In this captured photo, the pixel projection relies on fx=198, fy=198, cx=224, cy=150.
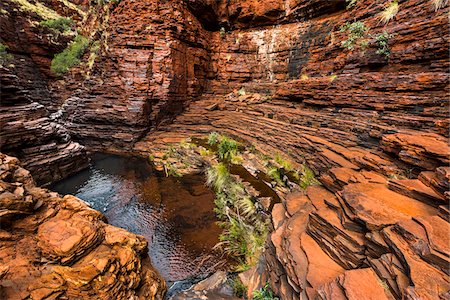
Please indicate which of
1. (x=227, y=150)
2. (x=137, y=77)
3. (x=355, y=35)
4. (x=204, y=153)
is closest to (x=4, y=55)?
(x=137, y=77)

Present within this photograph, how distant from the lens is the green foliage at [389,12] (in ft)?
22.1

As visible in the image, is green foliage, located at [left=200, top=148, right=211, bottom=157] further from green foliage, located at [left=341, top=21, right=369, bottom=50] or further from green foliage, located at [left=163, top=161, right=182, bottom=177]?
green foliage, located at [left=341, top=21, right=369, bottom=50]

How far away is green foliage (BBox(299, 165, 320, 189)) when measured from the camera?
20.1ft

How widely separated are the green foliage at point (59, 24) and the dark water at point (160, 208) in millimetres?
13638

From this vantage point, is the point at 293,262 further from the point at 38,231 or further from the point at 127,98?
the point at 127,98

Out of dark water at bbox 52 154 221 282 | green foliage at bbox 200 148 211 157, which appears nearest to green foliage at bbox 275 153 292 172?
dark water at bbox 52 154 221 282

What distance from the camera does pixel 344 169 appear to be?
494 centimetres

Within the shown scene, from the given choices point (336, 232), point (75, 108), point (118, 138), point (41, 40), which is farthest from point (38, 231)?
point (41, 40)

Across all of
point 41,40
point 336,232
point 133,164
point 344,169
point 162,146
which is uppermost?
point 41,40

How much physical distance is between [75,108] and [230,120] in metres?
11.2

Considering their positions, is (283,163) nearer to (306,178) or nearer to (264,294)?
(306,178)

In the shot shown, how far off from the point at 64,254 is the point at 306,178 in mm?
6314

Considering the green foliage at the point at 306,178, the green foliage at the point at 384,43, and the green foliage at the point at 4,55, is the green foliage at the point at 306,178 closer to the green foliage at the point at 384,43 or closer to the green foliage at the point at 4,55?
the green foliage at the point at 384,43

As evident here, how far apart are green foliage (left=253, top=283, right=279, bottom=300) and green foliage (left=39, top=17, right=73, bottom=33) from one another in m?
23.3
